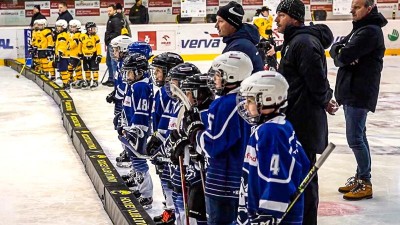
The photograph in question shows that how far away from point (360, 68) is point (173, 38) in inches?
459

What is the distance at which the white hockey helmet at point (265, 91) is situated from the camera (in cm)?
287

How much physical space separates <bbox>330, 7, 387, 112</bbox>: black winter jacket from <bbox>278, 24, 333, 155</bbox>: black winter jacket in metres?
0.97

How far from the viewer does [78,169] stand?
21.4 ft

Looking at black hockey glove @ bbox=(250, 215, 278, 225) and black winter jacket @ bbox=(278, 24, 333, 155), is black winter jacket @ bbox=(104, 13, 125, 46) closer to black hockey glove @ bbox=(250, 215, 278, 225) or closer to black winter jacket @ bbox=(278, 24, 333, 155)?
black winter jacket @ bbox=(278, 24, 333, 155)

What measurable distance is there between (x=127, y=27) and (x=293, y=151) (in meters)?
10.6

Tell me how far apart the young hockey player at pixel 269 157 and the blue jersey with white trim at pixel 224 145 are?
0.32 m

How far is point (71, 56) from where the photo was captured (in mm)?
12070

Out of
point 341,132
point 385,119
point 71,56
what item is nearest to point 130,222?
point 341,132

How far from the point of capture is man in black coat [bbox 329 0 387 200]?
4.90 metres

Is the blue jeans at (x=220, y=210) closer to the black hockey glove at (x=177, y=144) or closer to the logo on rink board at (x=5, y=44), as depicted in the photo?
the black hockey glove at (x=177, y=144)

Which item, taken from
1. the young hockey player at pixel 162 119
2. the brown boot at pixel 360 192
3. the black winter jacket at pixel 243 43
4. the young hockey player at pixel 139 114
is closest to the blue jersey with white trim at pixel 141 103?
the young hockey player at pixel 139 114

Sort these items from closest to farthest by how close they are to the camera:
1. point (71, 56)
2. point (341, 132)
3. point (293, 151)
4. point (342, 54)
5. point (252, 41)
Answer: point (293, 151) → point (252, 41) → point (342, 54) → point (341, 132) → point (71, 56)

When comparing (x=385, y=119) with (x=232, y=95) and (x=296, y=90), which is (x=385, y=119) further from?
(x=232, y=95)

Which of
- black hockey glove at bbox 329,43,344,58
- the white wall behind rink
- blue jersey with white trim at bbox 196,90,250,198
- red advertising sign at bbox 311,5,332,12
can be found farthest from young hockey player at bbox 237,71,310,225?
red advertising sign at bbox 311,5,332,12
